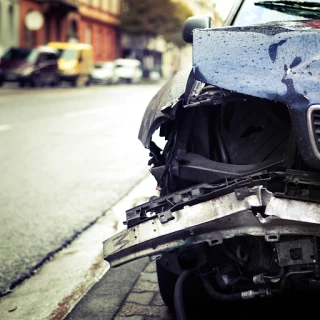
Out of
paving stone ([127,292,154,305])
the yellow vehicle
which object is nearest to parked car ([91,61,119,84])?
the yellow vehicle

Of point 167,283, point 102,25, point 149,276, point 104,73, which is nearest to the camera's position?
point 167,283

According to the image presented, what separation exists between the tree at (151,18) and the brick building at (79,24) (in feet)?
3.67

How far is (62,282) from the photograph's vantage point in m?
4.08

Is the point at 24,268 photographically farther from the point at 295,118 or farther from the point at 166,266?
the point at 295,118

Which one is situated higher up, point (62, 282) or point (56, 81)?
point (62, 282)

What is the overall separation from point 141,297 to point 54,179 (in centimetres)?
391

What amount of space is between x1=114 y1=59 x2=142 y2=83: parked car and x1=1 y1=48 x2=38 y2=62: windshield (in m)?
15.8

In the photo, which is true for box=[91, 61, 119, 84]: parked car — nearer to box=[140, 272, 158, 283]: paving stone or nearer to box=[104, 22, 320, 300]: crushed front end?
box=[140, 272, 158, 283]: paving stone

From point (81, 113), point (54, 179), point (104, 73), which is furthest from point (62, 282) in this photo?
point (104, 73)

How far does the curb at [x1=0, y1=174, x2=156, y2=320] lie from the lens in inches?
141

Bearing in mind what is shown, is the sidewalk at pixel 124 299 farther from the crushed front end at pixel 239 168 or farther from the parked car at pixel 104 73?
the parked car at pixel 104 73

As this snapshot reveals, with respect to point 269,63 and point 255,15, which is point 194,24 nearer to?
point 255,15

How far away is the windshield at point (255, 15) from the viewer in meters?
3.78

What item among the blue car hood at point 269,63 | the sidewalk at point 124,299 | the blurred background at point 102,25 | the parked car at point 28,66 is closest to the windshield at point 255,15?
the blue car hood at point 269,63
